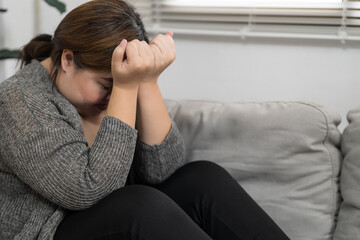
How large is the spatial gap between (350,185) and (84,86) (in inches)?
28.2

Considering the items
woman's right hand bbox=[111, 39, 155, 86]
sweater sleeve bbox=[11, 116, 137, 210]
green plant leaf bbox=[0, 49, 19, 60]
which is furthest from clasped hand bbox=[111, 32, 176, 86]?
green plant leaf bbox=[0, 49, 19, 60]

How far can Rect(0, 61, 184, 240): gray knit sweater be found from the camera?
925 millimetres

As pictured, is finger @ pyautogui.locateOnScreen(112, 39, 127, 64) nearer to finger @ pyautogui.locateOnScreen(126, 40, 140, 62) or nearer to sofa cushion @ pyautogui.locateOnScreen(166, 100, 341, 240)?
finger @ pyautogui.locateOnScreen(126, 40, 140, 62)

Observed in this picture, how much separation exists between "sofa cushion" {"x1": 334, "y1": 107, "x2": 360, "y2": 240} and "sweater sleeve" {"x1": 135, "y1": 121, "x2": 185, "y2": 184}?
44 cm

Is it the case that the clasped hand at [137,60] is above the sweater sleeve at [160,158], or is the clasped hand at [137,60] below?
above

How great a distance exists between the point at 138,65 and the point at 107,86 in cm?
12

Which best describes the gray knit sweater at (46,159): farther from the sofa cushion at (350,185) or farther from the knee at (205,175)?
the sofa cushion at (350,185)

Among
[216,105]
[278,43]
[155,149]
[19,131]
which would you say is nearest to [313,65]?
[278,43]

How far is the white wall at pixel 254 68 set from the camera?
5.07 feet

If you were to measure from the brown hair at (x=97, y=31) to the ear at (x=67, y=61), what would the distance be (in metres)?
0.01

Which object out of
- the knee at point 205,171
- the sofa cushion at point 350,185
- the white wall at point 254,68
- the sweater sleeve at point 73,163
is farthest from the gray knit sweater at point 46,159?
the white wall at point 254,68

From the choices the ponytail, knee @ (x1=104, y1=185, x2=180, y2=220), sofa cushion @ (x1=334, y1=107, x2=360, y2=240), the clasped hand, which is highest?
the clasped hand

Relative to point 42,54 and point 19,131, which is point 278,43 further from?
point 19,131

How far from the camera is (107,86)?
42.6 inches
